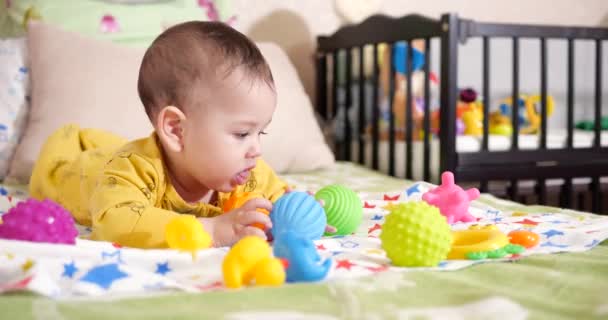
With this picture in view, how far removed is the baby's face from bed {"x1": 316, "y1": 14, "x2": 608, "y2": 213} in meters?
0.89

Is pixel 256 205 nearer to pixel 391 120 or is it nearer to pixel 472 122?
pixel 391 120

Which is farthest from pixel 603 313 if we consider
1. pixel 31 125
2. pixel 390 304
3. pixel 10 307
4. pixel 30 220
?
pixel 31 125

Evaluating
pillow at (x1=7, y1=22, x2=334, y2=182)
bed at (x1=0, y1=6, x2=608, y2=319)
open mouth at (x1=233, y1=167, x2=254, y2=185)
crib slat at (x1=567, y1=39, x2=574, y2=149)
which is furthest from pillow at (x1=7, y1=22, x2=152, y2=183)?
crib slat at (x1=567, y1=39, x2=574, y2=149)

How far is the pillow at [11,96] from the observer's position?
5.41 feet

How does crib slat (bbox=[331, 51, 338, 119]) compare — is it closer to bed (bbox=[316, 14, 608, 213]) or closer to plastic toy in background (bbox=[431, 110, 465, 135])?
bed (bbox=[316, 14, 608, 213])

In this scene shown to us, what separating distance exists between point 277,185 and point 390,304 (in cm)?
63

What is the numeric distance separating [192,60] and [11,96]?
35.5 inches

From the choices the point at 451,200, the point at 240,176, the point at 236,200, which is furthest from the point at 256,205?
the point at 451,200

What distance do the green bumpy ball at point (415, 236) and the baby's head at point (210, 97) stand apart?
29 cm

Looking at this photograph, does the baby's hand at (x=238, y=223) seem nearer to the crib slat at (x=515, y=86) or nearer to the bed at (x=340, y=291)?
the bed at (x=340, y=291)

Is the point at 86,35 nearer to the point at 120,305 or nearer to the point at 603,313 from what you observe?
the point at 120,305

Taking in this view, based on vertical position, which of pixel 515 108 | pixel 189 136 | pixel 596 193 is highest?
pixel 189 136

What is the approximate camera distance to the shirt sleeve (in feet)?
3.06

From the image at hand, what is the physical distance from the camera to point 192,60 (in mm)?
1016
